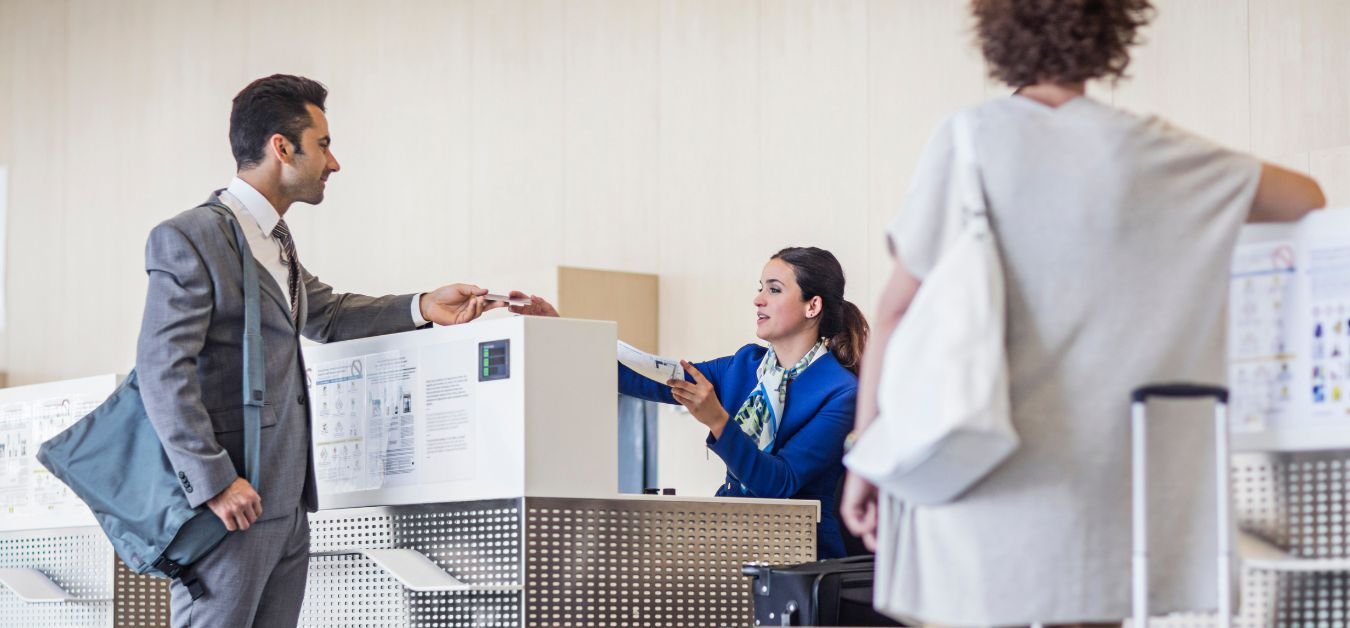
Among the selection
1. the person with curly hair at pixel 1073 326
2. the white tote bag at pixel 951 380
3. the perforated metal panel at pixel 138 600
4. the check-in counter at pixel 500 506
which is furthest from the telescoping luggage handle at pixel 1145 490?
the perforated metal panel at pixel 138 600

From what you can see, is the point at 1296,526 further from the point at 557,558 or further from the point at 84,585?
the point at 84,585

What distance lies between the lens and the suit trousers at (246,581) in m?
2.87

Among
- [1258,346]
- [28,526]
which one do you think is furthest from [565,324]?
[28,526]

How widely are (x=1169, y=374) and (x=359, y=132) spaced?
656 cm

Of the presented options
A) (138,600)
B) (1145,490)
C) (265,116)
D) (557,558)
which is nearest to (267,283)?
(265,116)

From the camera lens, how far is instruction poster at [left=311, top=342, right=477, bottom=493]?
3211mm

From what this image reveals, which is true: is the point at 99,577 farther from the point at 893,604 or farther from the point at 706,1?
the point at 706,1

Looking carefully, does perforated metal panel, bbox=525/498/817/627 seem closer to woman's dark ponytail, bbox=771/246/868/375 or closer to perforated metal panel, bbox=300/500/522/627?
perforated metal panel, bbox=300/500/522/627

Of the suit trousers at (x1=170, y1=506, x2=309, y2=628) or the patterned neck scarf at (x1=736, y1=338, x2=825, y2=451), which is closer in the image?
the suit trousers at (x1=170, y1=506, x2=309, y2=628)

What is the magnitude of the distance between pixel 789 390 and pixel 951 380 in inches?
89.0

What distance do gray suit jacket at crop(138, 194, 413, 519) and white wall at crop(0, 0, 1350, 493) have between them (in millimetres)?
2346

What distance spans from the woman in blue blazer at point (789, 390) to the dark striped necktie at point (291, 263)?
2.04 feet

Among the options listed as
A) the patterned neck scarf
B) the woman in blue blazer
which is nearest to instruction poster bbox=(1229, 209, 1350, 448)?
the woman in blue blazer

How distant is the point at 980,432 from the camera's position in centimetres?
172
